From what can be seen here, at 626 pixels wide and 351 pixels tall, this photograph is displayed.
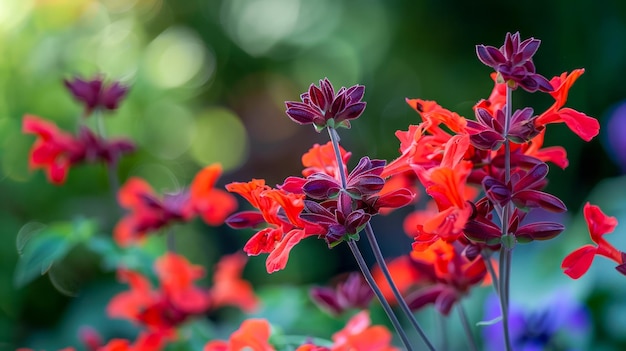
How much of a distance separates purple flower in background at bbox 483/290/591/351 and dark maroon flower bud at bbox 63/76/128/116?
67cm

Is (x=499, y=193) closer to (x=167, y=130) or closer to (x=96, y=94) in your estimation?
(x=96, y=94)

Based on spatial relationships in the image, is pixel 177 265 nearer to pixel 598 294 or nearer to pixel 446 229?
pixel 446 229

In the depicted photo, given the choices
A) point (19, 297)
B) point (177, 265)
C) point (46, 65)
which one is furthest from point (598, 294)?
point (46, 65)

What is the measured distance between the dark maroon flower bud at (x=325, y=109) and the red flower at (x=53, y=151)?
0.58 metres

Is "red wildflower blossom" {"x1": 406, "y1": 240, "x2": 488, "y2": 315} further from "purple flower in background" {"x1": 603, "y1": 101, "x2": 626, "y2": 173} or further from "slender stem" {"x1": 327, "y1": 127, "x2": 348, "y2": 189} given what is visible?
"purple flower in background" {"x1": 603, "y1": 101, "x2": 626, "y2": 173}

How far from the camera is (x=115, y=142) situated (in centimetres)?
104

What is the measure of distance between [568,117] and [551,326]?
565 mm

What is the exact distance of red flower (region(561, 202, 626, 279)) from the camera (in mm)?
526

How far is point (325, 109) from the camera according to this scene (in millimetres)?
526

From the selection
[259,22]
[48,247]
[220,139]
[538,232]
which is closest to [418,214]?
[538,232]

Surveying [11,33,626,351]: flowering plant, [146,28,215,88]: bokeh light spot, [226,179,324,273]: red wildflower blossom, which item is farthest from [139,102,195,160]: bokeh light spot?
[226,179,324,273]: red wildflower blossom

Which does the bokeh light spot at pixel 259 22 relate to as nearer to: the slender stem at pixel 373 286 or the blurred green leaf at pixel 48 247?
the blurred green leaf at pixel 48 247

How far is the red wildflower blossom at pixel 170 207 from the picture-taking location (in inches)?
37.1

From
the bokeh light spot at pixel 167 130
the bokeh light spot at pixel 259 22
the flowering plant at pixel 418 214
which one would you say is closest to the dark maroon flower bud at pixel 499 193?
the flowering plant at pixel 418 214
